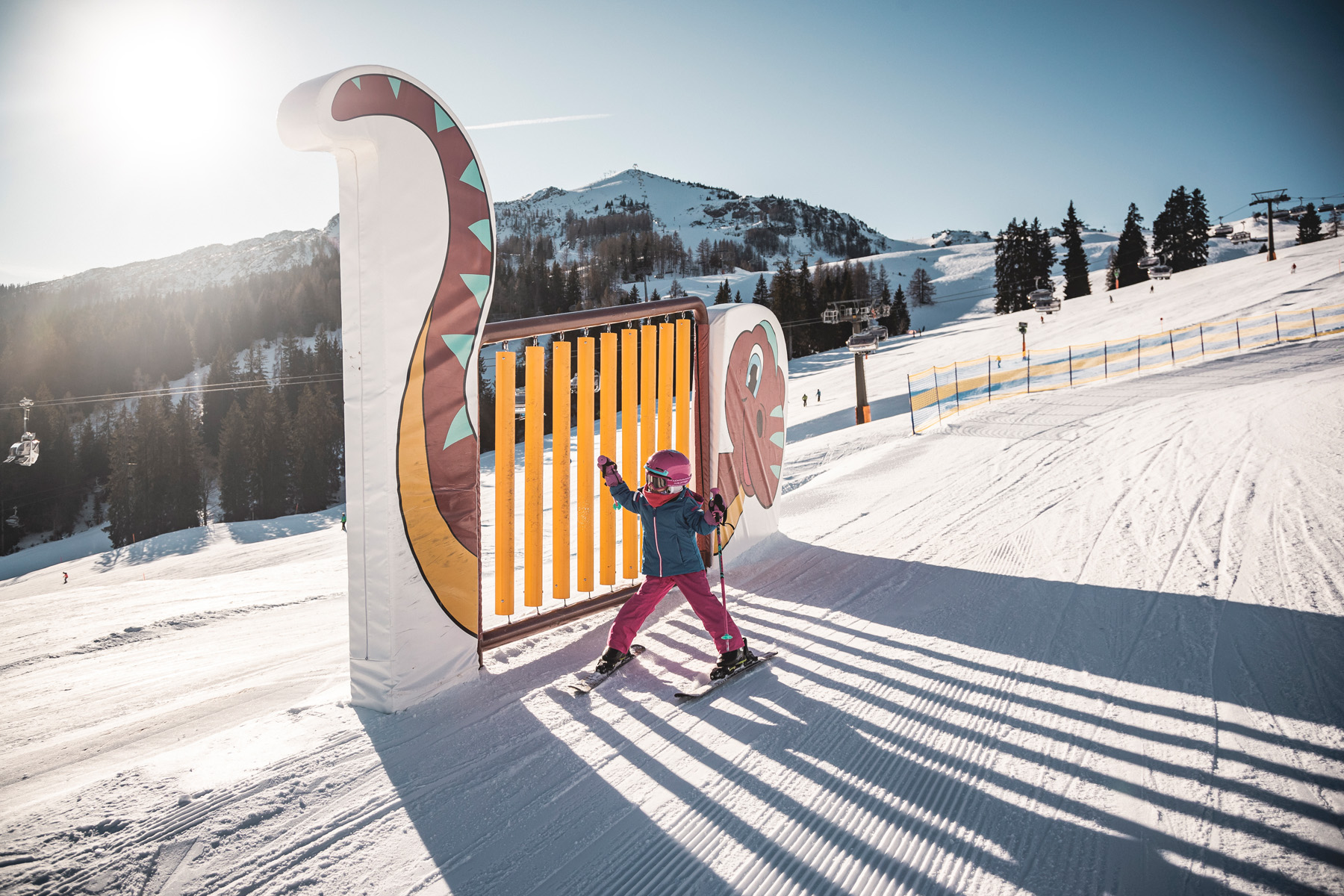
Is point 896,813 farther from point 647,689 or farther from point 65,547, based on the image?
point 65,547

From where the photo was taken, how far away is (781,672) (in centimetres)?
377

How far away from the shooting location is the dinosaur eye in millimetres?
6645

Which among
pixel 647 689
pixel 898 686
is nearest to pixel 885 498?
pixel 898 686

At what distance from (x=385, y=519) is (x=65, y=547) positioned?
46.8 m

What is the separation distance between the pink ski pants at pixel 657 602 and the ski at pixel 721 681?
0.49 ft

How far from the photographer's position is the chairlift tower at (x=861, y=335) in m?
22.9

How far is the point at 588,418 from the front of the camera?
4.73m

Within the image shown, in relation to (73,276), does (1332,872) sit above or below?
below

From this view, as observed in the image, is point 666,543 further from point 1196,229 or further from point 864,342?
point 1196,229

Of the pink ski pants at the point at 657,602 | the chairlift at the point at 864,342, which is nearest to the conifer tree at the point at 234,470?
the chairlift at the point at 864,342

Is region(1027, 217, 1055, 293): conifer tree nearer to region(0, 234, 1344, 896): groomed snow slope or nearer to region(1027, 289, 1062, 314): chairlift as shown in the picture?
region(1027, 289, 1062, 314): chairlift

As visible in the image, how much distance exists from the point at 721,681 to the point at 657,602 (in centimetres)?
63

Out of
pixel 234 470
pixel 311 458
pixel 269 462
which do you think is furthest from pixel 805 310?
pixel 234 470

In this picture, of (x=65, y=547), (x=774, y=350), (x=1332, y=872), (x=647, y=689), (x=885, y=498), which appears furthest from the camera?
(x=65, y=547)
